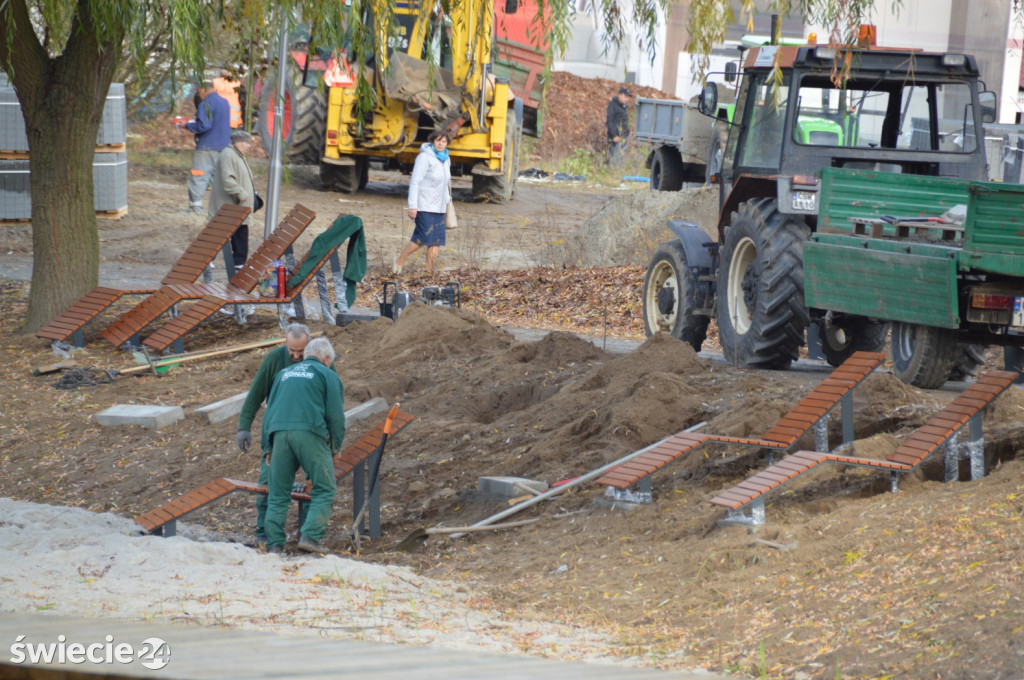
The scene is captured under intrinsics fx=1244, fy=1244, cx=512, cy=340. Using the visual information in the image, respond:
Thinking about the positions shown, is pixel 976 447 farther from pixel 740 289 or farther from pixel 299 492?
pixel 299 492

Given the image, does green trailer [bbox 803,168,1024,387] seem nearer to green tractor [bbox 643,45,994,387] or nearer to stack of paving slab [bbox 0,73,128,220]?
green tractor [bbox 643,45,994,387]

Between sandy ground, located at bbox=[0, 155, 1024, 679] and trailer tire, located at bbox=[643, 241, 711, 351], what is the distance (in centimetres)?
89

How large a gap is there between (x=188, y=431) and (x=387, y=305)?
3.08 meters

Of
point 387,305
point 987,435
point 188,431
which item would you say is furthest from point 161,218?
point 987,435

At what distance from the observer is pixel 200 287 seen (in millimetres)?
11297

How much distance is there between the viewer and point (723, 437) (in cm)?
642

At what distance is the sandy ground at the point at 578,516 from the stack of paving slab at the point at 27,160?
219 inches

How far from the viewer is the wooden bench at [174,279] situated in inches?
420

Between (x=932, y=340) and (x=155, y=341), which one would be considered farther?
(x=155, y=341)

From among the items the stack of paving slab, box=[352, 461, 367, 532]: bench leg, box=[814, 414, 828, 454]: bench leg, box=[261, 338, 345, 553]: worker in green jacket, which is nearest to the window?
box=[814, 414, 828, 454]: bench leg

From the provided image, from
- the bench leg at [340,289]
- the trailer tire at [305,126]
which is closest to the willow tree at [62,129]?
the bench leg at [340,289]

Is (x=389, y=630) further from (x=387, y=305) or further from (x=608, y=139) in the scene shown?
(x=608, y=139)

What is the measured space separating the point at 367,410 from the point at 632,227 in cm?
812

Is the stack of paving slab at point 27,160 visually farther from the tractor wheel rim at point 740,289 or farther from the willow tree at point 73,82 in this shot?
the tractor wheel rim at point 740,289
